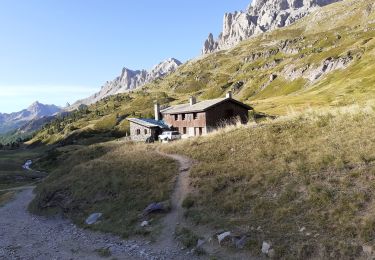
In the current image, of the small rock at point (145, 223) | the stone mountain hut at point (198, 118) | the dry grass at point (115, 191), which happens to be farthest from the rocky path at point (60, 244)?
the stone mountain hut at point (198, 118)

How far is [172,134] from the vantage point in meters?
76.6

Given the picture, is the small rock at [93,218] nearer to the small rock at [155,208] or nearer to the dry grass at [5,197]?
the small rock at [155,208]

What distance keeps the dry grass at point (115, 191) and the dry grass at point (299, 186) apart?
14.2 feet

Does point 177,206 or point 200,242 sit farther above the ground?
point 177,206

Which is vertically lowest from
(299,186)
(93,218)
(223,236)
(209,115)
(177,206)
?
(93,218)

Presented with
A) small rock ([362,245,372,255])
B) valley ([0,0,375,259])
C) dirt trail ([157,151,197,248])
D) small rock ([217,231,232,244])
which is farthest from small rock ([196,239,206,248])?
small rock ([362,245,372,255])

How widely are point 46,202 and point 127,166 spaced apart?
35.1ft

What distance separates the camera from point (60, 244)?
101ft

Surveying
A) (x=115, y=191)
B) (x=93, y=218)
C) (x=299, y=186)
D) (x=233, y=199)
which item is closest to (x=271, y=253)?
(x=299, y=186)

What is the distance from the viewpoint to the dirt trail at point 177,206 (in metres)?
26.0

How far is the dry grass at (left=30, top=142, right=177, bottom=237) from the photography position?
32375 millimetres

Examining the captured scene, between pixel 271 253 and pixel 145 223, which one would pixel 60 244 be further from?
pixel 271 253

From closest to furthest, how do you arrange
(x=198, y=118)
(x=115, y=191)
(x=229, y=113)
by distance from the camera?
1. (x=115, y=191)
2. (x=198, y=118)
3. (x=229, y=113)

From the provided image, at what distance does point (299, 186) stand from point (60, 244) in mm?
19582
